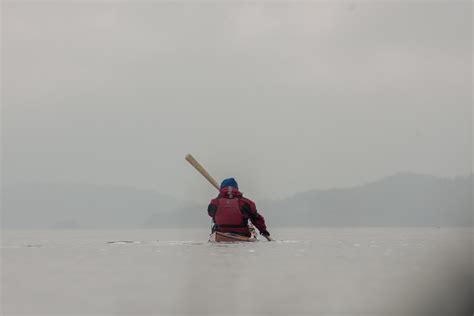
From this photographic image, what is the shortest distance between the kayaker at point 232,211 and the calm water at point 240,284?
190 inches

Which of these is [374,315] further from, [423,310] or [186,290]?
[186,290]

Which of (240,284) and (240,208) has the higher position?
(240,208)

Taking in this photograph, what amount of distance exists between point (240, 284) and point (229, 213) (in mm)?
14099

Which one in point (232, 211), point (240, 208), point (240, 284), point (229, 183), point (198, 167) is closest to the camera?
point (240, 284)

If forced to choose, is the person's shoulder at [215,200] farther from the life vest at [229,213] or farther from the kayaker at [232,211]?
the life vest at [229,213]

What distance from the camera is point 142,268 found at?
75.2 feet

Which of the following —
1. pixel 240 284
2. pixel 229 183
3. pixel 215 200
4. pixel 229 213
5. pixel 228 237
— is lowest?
pixel 240 284

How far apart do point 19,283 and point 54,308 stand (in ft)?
15.3

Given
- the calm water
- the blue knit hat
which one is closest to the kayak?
the blue knit hat

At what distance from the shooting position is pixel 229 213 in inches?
1291

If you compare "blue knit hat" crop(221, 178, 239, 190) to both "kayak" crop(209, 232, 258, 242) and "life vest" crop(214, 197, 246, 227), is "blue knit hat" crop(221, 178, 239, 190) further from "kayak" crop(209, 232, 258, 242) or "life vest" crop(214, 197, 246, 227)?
"kayak" crop(209, 232, 258, 242)

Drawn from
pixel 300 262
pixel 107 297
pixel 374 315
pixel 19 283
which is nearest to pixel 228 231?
pixel 300 262

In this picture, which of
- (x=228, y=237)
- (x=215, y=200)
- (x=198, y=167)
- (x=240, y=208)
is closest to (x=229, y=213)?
(x=240, y=208)

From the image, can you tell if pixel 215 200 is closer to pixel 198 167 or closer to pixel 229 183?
pixel 229 183
